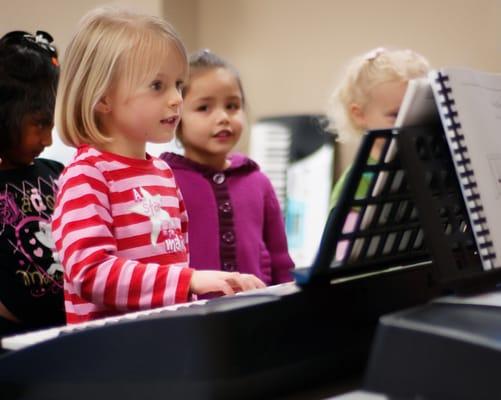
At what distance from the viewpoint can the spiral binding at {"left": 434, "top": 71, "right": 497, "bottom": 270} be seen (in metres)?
0.77

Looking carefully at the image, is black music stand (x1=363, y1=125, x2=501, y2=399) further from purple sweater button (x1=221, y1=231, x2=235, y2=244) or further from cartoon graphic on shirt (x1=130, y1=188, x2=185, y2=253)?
purple sweater button (x1=221, y1=231, x2=235, y2=244)

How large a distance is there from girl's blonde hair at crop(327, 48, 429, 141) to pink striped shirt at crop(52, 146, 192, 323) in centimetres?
101

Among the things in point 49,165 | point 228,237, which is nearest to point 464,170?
point 228,237

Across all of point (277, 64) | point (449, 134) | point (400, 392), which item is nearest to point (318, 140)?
point (277, 64)

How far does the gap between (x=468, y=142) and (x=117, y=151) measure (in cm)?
64

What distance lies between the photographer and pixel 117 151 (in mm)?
1229

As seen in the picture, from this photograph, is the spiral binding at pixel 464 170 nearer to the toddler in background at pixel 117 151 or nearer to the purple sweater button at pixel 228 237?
the toddler in background at pixel 117 151

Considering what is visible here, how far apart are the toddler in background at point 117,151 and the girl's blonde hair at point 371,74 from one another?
99 cm

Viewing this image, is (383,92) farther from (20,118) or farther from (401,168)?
(401,168)

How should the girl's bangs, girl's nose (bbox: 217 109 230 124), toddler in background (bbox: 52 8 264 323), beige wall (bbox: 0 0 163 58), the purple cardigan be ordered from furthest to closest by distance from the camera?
beige wall (bbox: 0 0 163 58), girl's nose (bbox: 217 109 230 124), the purple cardigan, the girl's bangs, toddler in background (bbox: 52 8 264 323)

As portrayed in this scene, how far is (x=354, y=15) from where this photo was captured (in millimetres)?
3119

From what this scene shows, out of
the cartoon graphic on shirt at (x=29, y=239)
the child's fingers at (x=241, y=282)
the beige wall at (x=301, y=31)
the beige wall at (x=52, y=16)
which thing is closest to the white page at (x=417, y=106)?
the child's fingers at (x=241, y=282)

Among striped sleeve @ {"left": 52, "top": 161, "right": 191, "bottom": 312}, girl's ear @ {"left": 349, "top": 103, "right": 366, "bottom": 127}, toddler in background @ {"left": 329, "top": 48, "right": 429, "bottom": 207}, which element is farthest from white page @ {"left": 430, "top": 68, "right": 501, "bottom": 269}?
girl's ear @ {"left": 349, "top": 103, "right": 366, "bottom": 127}

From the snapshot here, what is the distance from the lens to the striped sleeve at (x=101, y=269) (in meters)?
1.03
